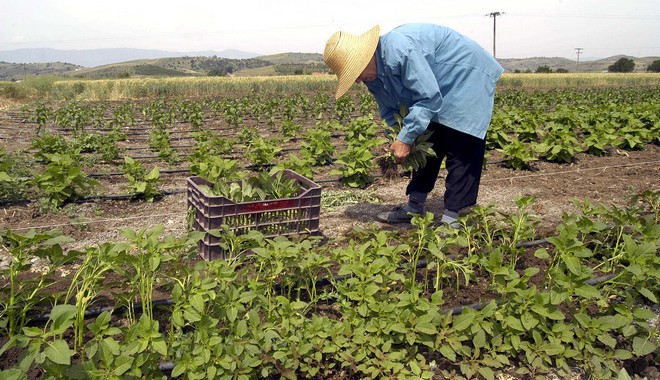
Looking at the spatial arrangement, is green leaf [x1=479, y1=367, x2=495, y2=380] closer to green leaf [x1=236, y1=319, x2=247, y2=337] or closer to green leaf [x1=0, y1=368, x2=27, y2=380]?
green leaf [x1=236, y1=319, x2=247, y2=337]

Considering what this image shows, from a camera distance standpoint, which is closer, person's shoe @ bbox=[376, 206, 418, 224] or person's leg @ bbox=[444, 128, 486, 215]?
person's leg @ bbox=[444, 128, 486, 215]

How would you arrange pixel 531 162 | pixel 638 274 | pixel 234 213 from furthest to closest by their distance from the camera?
pixel 531 162, pixel 234 213, pixel 638 274

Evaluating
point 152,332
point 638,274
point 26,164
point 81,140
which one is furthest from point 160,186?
point 638,274

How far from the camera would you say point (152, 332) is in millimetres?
1849

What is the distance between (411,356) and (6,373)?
1499 mm

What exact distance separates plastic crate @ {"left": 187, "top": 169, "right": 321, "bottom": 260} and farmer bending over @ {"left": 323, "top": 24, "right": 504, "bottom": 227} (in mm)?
675

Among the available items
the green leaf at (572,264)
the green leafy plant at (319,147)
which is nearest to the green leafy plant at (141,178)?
the green leafy plant at (319,147)

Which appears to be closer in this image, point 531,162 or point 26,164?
point 26,164

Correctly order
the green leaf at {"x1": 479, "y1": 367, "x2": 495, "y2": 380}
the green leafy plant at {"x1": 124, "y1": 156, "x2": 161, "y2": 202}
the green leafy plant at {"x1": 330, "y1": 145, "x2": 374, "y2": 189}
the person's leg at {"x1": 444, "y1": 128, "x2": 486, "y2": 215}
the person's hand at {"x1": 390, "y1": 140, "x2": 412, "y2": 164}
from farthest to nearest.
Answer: the green leafy plant at {"x1": 330, "y1": 145, "x2": 374, "y2": 189} < the green leafy plant at {"x1": 124, "y1": 156, "x2": 161, "y2": 202} < the person's leg at {"x1": 444, "y1": 128, "x2": 486, "y2": 215} < the person's hand at {"x1": 390, "y1": 140, "x2": 412, "y2": 164} < the green leaf at {"x1": 479, "y1": 367, "x2": 495, "y2": 380}

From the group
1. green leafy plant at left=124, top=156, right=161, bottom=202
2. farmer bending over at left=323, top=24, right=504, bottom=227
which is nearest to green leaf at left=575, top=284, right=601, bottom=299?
farmer bending over at left=323, top=24, right=504, bottom=227

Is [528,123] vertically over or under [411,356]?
over

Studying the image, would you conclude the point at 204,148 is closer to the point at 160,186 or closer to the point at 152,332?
the point at 160,186

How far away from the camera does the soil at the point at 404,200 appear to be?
3992 mm

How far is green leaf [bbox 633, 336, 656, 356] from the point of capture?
222 cm
